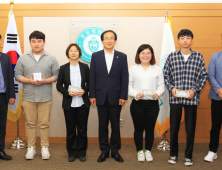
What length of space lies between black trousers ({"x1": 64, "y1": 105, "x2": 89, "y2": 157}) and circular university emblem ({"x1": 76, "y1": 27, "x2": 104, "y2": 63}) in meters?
1.24

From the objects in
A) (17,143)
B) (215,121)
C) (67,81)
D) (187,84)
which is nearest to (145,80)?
(187,84)

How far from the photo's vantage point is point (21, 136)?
156 inches

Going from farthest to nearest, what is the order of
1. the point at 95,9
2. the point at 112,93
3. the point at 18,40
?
the point at 95,9, the point at 18,40, the point at 112,93

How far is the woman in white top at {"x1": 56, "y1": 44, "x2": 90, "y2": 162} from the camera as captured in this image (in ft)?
9.25

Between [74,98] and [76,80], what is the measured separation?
253 mm

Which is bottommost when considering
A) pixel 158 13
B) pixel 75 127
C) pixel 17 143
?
pixel 17 143

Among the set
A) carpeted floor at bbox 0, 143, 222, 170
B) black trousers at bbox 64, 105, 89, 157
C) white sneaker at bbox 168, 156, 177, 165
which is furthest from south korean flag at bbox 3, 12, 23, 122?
white sneaker at bbox 168, 156, 177, 165

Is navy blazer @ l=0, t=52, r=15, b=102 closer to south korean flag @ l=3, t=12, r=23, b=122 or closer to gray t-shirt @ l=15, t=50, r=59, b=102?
gray t-shirt @ l=15, t=50, r=59, b=102

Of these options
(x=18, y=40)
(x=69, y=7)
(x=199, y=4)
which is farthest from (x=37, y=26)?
(x=199, y=4)

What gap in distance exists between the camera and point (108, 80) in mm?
2801

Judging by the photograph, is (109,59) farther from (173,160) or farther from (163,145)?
(163,145)

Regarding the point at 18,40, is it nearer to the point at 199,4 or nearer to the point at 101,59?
the point at 101,59

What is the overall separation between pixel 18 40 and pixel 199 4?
130 inches

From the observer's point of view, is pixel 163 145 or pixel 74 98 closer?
pixel 74 98
